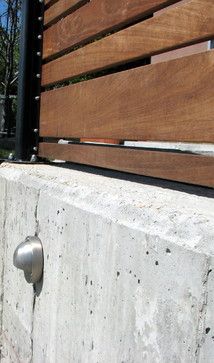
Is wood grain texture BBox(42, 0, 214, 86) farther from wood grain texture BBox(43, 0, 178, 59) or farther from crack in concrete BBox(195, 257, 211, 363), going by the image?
crack in concrete BBox(195, 257, 211, 363)

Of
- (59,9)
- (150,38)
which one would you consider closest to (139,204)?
(150,38)

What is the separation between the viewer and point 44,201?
2463 mm

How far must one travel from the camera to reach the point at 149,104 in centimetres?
213

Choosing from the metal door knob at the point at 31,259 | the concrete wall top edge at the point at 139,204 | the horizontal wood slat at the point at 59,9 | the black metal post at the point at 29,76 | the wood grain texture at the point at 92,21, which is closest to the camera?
the concrete wall top edge at the point at 139,204

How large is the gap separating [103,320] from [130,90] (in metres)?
0.99

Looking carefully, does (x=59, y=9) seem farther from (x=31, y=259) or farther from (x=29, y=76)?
(x=31, y=259)

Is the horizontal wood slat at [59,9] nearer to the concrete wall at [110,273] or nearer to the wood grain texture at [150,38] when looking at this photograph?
the wood grain texture at [150,38]

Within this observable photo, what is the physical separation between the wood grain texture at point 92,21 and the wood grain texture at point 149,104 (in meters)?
0.26

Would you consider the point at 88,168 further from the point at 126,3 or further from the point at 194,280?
the point at 194,280

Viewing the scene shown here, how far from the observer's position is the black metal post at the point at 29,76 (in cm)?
357

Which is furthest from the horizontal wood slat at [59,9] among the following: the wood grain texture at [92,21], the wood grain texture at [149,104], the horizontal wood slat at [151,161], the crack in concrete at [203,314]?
the crack in concrete at [203,314]

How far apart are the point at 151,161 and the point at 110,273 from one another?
56 centimetres

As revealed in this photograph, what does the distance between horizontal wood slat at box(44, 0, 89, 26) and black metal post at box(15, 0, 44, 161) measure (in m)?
0.13

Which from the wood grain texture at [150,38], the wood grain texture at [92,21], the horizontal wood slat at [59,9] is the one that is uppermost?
the horizontal wood slat at [59,9]
